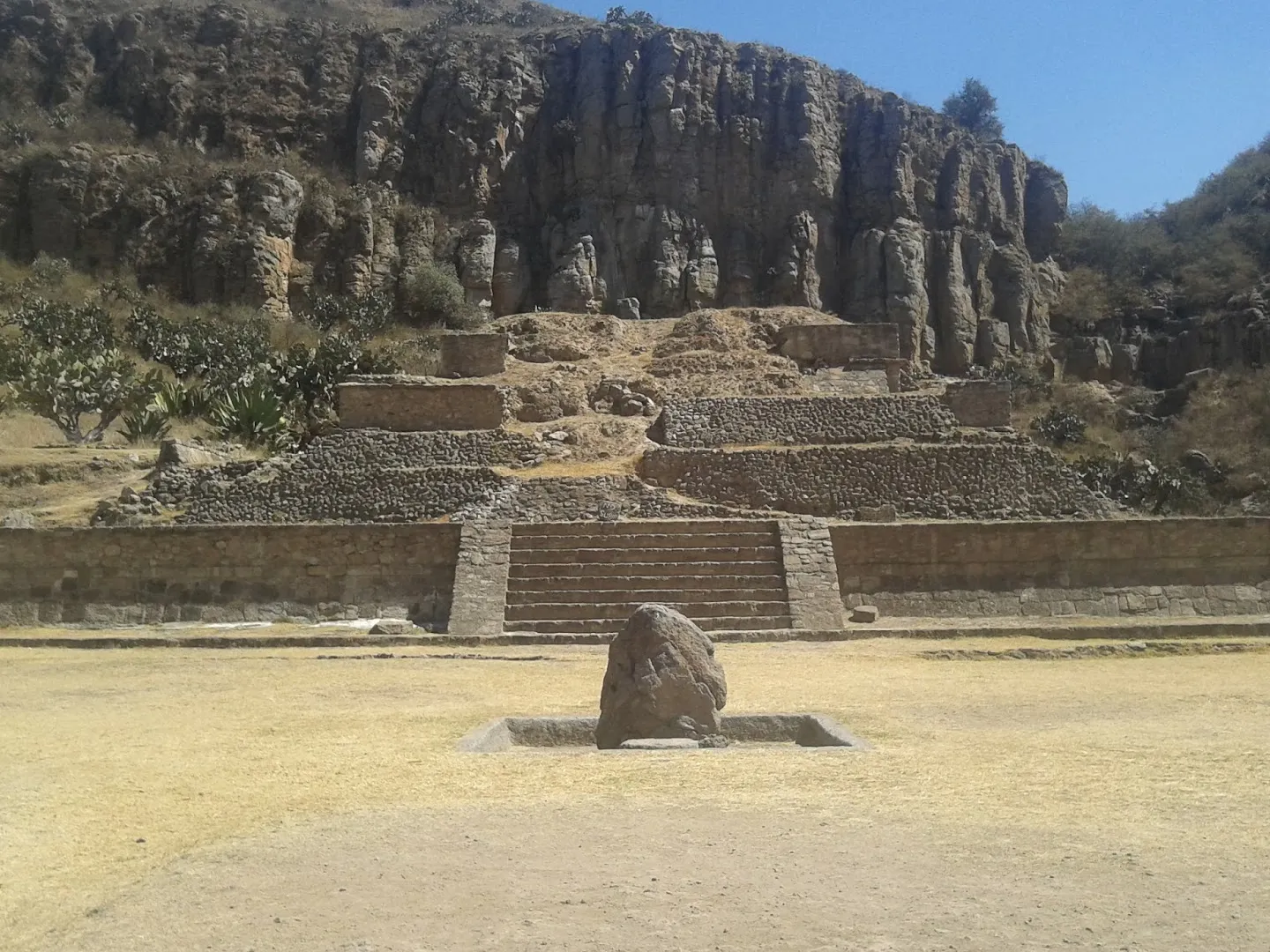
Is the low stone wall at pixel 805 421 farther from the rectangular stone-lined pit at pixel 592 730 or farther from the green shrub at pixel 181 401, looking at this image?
the rectangular stone-lined pit at pixel 592 730

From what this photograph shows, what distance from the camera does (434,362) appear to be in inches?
1276

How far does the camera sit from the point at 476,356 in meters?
27.4

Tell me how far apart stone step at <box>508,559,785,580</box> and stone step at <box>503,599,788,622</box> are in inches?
26.9

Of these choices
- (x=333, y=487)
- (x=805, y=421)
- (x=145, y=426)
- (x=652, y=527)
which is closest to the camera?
(x=652, y=527)

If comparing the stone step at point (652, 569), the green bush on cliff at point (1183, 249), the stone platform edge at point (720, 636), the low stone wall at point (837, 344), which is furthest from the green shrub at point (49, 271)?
the green bush on cliff at point (1183, 249)

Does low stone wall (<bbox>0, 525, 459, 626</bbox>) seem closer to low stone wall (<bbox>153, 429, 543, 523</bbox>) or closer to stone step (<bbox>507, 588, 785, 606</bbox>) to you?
stone step (<bbox>507, 588, 785, 606</bbox>)

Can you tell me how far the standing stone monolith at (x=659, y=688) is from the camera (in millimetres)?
6930

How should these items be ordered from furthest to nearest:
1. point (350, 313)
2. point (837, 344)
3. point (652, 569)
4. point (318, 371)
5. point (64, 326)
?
point (350, 313) < point (64, 326) < point (318, 371) < point (837, 344) < point (652, 569)

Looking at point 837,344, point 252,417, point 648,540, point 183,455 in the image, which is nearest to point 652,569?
point 648,540

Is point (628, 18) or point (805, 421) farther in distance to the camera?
point (628, 18)

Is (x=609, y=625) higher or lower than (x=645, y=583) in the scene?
lower

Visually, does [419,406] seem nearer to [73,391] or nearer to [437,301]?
[73,391]

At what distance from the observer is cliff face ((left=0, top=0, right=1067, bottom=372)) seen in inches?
1788

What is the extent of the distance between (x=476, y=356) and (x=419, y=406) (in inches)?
196
